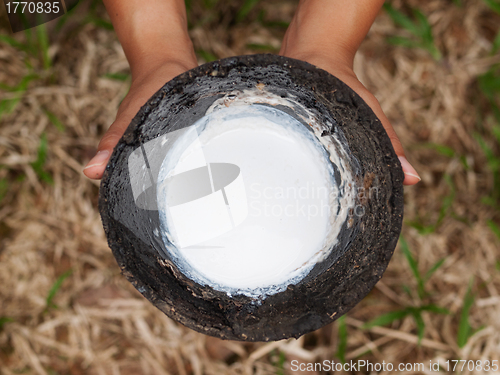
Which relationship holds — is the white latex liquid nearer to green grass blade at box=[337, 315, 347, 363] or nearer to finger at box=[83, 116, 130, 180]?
finger at box=[83, 116, 130, 180]

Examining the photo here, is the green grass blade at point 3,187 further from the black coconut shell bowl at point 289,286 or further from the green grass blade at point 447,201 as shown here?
the green grass blade at point 447,201

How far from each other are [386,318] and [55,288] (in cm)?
151

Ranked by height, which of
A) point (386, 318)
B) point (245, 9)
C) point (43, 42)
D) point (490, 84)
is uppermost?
point (245, 9)

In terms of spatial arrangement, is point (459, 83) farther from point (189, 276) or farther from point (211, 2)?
point (189, 276)

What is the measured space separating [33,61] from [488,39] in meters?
2.35

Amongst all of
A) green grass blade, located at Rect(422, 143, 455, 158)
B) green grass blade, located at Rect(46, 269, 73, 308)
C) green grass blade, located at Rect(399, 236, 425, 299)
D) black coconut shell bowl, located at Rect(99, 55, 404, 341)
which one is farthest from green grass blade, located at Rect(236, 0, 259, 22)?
green grass blade, located at Rect(46, 269, 73, 308)

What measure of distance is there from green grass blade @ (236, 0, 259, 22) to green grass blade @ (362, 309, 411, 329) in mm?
1556

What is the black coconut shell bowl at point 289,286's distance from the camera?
2.29ft


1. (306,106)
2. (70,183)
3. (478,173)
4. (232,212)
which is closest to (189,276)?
(232,212)

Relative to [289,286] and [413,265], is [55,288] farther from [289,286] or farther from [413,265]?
[413,265]

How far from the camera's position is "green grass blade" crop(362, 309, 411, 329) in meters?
1.49

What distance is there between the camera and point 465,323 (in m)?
1.50

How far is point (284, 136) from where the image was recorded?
1.25 m

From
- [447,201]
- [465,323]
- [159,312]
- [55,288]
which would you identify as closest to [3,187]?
[55,288]
